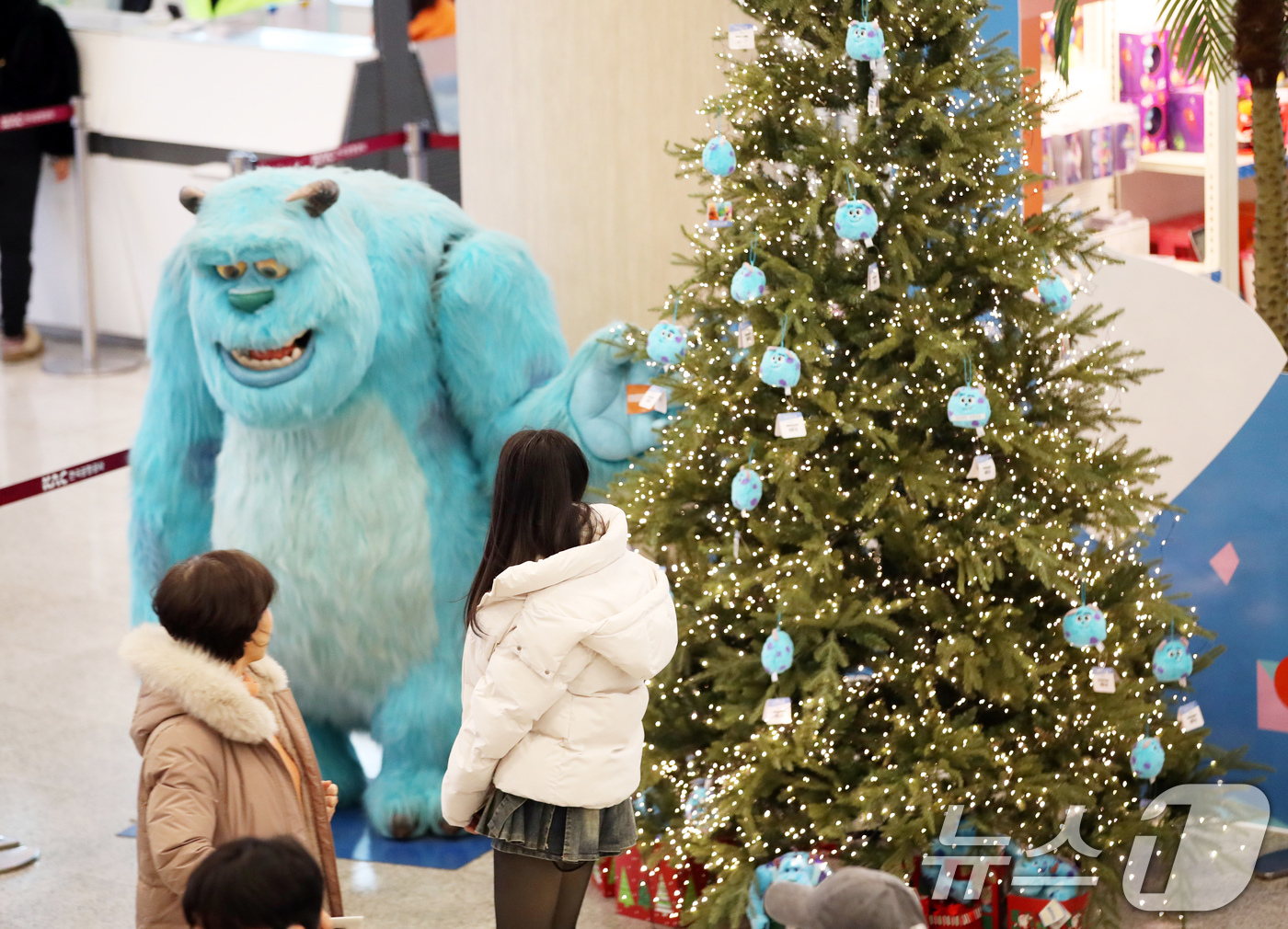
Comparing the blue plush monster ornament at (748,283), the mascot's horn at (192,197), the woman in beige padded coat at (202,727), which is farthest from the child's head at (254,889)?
the mascot's horn at (192,197)

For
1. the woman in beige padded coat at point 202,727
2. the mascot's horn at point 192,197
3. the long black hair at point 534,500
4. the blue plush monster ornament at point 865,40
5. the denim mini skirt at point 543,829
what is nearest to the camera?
the woman in beige padded coat at point 202,727

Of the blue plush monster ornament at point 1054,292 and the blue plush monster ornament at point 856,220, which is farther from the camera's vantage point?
the blue plush monster ornament at point 1054,292

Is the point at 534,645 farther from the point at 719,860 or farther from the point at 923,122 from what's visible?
the point at 923,122

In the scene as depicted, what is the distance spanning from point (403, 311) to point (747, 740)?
130 cm

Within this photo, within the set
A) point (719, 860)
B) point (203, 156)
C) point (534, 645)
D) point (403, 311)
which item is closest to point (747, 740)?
point (719, 860)

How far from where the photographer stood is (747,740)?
349 centimetres

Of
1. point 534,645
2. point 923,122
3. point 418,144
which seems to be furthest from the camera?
point 418,144

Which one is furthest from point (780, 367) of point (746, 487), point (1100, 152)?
point (1100, 152)

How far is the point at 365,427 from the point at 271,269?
0.45m

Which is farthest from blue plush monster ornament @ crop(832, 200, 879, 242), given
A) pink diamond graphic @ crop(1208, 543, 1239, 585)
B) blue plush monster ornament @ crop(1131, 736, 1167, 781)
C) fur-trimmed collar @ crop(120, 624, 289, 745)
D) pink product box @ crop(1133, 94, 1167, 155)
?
pink product box @ crop(1133, 94, 1167, 155)

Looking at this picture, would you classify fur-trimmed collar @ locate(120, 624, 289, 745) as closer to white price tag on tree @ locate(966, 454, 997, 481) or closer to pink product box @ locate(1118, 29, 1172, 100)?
white price tag on tree @ locate(966, 454, 997, 481)

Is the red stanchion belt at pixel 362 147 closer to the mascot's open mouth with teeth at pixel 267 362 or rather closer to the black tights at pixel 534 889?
the mascot's open mouth with teeth at pixel 267 362

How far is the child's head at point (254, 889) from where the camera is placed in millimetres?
1833

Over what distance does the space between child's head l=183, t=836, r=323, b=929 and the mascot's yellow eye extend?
200 centimetres
